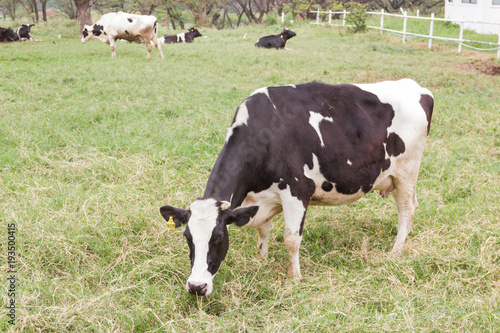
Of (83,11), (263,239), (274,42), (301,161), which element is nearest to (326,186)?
(301,161)

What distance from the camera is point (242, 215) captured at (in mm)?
3619

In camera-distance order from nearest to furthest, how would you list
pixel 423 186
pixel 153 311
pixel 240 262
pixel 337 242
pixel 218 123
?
pixel 153 311, pixel 240 262, pixel 337 242, pixel 423 186, pixel 218 123

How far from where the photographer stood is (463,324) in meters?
3.22

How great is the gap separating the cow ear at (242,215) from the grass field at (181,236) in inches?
21.6

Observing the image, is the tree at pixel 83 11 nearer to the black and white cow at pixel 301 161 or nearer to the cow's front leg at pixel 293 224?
the black and white cow at pixel 301 161

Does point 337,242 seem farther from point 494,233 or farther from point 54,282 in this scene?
point 54,282

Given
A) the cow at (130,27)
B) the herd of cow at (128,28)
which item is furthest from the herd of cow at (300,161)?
the cow at (130,27)

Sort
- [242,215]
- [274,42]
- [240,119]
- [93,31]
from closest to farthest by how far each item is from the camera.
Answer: [242,215], [240,119], [93,31], [274,42]

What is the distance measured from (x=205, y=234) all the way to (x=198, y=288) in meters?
0.38

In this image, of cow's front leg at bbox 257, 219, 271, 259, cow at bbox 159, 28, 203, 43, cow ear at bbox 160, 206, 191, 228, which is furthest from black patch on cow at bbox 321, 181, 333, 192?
cow at bbox 159, 28, 203, 43

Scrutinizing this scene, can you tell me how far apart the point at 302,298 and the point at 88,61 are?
1256 cm

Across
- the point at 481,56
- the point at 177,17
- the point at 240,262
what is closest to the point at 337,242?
the point at 240,262

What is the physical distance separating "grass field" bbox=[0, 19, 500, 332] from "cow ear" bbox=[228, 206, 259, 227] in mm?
550

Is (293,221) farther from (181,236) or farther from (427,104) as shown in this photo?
(427,104)
